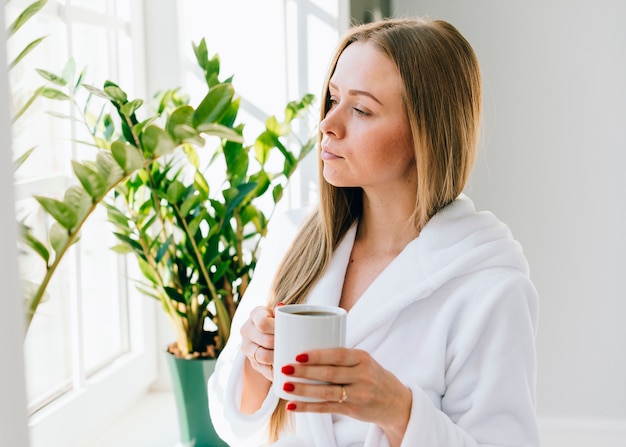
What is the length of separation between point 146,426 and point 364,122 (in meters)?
1.25

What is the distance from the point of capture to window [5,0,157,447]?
5.54 feet

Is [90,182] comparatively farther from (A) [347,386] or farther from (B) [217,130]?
(A) [347,386]

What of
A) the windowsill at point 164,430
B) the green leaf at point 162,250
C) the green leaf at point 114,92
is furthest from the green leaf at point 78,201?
the windowsill at point 164,430

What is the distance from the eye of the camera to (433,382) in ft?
4.47

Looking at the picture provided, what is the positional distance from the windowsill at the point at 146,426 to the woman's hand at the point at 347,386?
3.44 ft

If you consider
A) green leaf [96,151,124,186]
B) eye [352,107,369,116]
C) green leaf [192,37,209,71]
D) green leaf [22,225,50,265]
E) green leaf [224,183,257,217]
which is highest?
green leaf [192,37,209,71]

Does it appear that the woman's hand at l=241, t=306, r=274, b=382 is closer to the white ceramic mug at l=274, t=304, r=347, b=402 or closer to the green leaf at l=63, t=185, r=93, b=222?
the white ceramic mug at l=274, t=304, r=347, b=402

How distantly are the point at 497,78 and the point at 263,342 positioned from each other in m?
1.77

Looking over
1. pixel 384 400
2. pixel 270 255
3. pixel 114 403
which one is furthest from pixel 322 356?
pixel 114 403

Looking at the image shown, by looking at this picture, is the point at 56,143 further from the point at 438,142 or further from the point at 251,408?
the point at 438,142

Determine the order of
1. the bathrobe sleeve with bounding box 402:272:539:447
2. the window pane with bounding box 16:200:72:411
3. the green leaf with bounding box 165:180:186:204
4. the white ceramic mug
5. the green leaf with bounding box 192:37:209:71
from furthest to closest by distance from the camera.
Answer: the green leaf with bounding box 192:37:209:71 → the green leaf with bounding box 165:180:186:204 → the window pane with bounding box 16:200:72:411 → the bathrobe sleeve with bounding box 402:272:539:447 → the white ceramic mug

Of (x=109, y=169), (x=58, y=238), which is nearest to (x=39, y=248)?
(x=58, y=238)

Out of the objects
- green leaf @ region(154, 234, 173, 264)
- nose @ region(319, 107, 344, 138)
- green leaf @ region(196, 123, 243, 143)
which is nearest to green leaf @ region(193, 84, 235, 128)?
green leaf @ region(196, 123, 243, 143)

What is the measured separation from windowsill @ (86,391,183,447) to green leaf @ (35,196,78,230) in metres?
1.09
